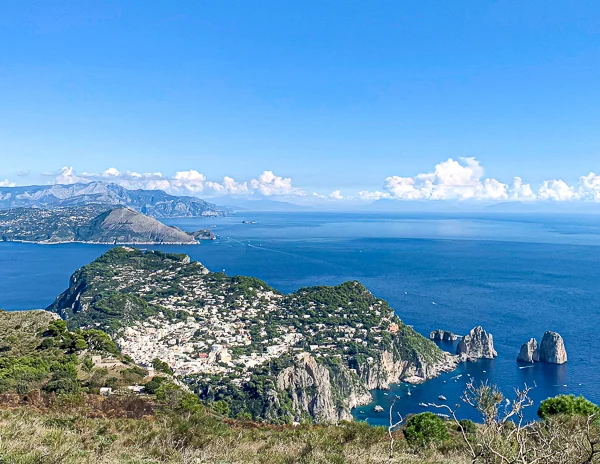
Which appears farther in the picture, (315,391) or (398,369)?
(398,369)

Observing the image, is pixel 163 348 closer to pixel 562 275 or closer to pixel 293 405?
pixel 293 405

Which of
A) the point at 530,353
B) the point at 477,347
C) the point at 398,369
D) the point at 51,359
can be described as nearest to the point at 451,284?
the point at 477,347

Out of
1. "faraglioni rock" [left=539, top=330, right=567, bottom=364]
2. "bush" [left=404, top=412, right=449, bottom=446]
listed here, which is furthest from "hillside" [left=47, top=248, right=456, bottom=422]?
"bush" [left=404, top=412, right=449, bottom=446]

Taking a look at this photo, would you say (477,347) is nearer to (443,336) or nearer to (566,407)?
(443,336)

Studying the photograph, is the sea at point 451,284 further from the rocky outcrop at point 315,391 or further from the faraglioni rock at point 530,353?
the rocky outcrop at point 315,391

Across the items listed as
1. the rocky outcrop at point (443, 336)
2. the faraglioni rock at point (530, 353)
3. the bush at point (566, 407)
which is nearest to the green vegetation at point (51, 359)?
the bush at point (566, 407)

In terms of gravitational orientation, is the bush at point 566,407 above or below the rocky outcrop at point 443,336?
above

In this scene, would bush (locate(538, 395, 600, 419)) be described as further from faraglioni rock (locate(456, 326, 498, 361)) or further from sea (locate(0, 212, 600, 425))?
faraglioni rock (locate(456, 326, 498, 361))
